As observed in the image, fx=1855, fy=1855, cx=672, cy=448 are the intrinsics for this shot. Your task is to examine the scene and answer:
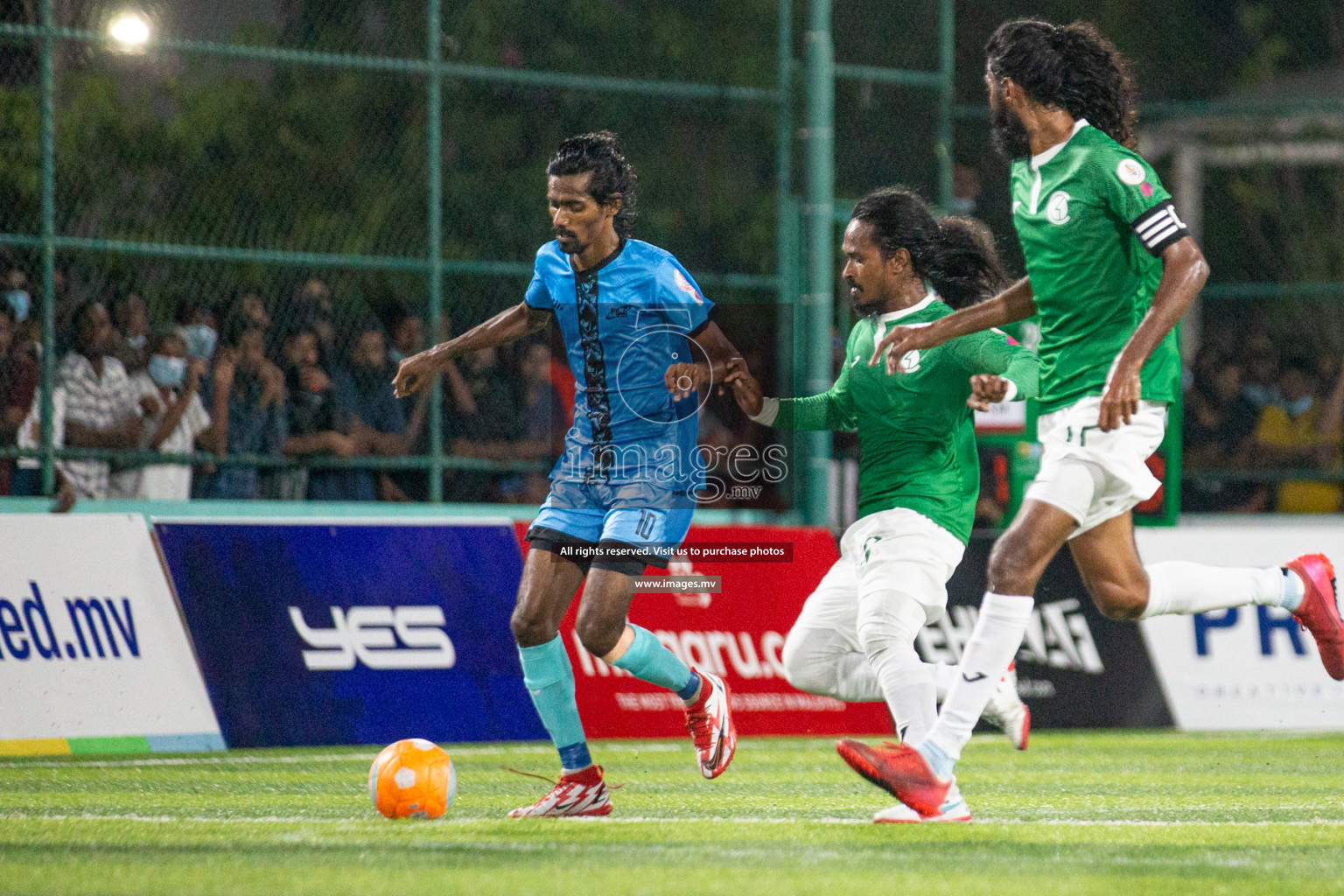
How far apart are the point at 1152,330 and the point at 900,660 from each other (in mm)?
1467

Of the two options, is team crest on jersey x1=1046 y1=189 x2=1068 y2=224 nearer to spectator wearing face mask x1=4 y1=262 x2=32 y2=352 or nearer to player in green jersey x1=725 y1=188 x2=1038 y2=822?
player in green jersey x1=725 y1=188 x2=1038 y2=822

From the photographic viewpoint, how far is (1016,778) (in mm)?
8453

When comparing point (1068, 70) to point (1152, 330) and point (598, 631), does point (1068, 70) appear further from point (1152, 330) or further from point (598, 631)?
point (598, 631)

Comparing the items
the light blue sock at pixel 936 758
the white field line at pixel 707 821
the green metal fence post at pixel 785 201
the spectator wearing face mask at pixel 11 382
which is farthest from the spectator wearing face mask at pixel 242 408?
the light blue sock at pixel 936 758

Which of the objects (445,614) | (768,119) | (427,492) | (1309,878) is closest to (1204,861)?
(1309,878)

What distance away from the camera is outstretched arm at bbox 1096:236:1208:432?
19.4 ft

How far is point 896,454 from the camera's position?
22.5 feet

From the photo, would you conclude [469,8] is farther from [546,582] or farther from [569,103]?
[546,582]

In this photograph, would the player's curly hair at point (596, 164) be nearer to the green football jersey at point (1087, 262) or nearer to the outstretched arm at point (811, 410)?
the outstretched arm at point (811, 410)

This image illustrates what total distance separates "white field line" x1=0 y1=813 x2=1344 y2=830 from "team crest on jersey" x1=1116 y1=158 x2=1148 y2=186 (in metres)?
2.25

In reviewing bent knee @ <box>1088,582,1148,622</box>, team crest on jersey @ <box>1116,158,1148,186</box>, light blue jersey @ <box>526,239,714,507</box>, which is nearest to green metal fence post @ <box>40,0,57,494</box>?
light blue jersey @ <box>526,239,714,507</box>

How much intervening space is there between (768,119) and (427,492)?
429cm

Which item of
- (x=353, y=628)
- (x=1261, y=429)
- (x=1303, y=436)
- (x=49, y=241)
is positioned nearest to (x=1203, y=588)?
(x=353, y=628)

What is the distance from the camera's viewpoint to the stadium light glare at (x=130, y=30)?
10579 mm
